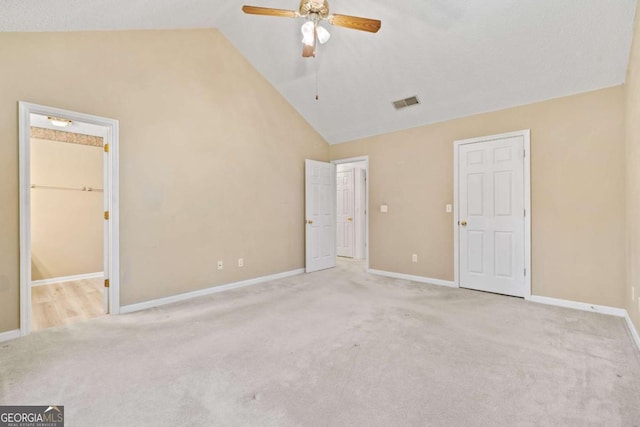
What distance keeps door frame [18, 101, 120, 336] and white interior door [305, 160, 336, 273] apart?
2882 mm

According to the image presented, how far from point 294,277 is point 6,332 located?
3331 mm

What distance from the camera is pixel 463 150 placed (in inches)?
167

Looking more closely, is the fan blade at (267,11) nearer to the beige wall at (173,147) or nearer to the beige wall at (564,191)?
the beige wall at (173,147)

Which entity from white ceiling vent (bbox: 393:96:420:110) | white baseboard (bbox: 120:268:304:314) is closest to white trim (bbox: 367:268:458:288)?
white baseboard (bbox: 120:268:304:314)

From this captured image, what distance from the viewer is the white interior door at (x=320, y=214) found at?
5.32 m

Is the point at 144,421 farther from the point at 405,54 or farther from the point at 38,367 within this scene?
the point at 405,54

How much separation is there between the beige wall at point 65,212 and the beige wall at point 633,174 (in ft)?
23.3

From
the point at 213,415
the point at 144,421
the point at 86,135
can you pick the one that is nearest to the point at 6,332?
the point at 144,421

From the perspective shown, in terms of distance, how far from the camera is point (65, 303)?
3.64 meters

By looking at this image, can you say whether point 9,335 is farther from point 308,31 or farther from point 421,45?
point 421,45

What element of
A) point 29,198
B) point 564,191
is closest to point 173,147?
point 29,198

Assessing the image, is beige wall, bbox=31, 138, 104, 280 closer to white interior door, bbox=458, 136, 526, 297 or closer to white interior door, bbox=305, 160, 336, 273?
white interior door, bbox=305, 160, 336, 273

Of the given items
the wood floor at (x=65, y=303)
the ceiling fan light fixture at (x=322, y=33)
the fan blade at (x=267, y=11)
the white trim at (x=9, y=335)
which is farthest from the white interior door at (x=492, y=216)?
the white trim at (x=9, y=335)

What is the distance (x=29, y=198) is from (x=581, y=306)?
582 cm
